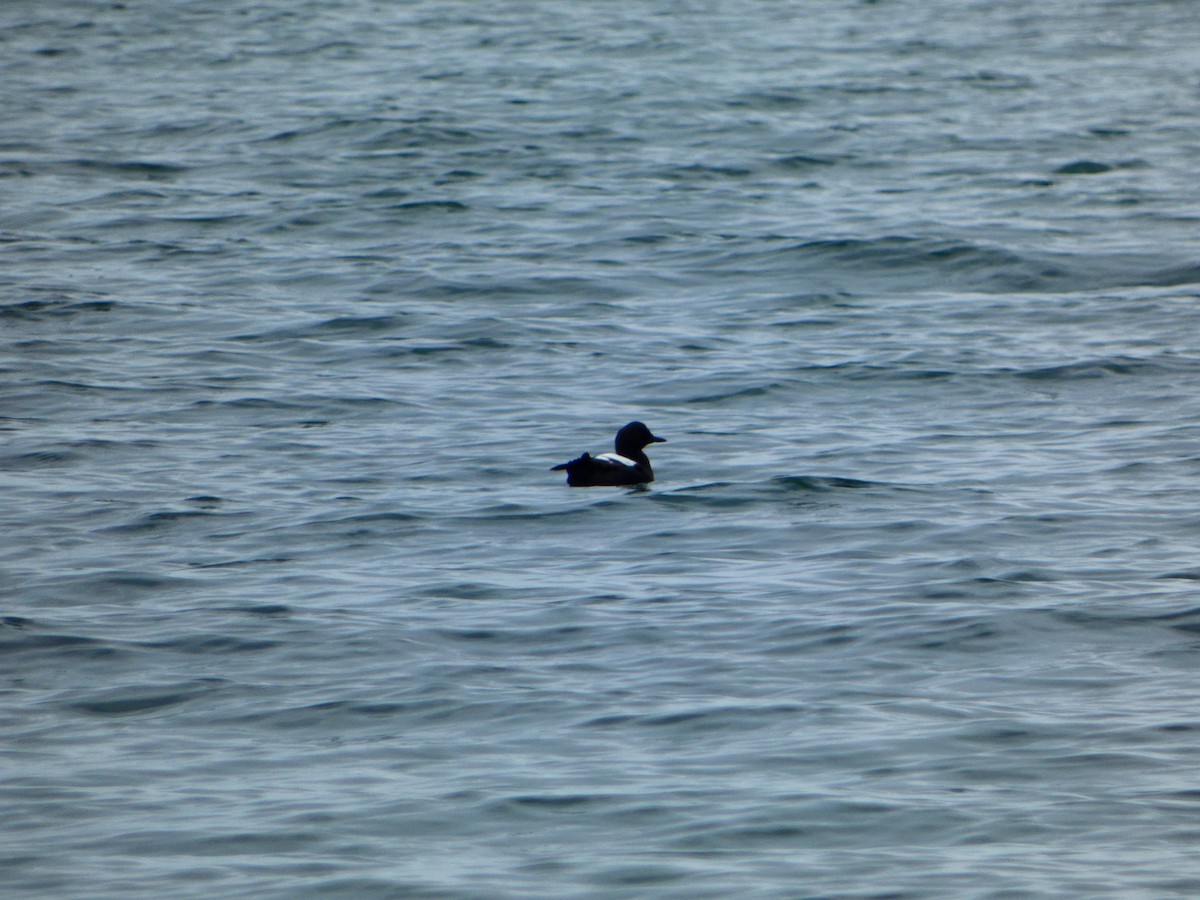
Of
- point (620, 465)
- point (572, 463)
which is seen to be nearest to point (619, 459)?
point (620, 465)

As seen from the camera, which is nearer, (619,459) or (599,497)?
(599,497)

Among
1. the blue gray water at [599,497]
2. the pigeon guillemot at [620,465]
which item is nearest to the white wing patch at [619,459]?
the pigeon guillemot at [620,465]

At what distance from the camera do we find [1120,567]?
10.5 m

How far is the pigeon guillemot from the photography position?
12156 millimetres

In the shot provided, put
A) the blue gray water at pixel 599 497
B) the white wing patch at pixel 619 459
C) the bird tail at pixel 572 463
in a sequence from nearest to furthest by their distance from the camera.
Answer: the blue gray water at pixel 599 497 → the bird tail at pixel 572 463 → the white wing patch at pixel 619 459

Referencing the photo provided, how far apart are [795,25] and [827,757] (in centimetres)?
2933

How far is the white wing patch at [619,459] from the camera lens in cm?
1222

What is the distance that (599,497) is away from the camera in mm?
12156

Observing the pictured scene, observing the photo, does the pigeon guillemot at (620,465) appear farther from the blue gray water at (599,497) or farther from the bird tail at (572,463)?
the blue gray water at (599,497)

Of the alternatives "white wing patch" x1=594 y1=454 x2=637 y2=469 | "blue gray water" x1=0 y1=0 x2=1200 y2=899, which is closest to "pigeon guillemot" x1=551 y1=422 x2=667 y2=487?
"white wing patch" x1=594 y1=454 x2=637 y2=469

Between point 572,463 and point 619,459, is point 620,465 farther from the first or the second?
point 572,463

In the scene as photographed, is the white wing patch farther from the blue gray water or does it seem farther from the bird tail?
the blue gray water

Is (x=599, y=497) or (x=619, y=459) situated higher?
(x=619, y=459)

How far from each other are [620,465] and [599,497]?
0.29 m
